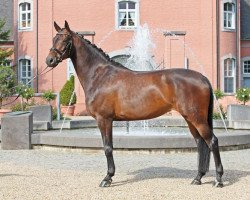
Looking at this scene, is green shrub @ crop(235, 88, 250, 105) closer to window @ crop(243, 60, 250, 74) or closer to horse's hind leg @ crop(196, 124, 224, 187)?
window @ crop(243, 60, 250, 74)

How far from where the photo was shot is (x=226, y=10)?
31.3 m

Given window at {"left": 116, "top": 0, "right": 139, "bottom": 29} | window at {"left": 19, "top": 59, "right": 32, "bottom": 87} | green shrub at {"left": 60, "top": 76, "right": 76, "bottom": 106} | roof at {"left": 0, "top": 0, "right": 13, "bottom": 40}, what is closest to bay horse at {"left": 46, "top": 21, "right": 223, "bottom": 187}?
green shrub at {"left": 60, "top": 76, "right": 76, "bottom": 106}

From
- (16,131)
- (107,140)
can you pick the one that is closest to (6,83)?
(16,131)

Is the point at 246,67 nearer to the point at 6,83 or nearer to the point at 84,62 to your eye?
the point at 6,83

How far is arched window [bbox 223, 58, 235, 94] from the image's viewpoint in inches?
1221

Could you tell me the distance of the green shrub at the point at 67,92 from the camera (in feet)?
88.6

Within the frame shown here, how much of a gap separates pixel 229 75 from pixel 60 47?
24497mm

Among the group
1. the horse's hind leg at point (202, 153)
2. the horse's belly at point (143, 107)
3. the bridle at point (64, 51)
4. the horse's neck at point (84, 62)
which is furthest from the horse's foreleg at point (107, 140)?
the horse's hind leg at point (202, 153)

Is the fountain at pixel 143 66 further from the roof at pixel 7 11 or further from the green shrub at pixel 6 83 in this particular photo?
the roof at pixel 7 11

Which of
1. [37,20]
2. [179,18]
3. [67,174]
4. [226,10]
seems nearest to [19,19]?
[37,20]

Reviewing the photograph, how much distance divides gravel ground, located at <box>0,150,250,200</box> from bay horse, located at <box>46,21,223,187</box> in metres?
0.38

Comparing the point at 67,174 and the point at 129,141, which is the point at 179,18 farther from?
the point at 67,174

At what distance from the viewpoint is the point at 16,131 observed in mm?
12680

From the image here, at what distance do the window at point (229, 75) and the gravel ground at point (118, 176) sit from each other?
19385 mm
